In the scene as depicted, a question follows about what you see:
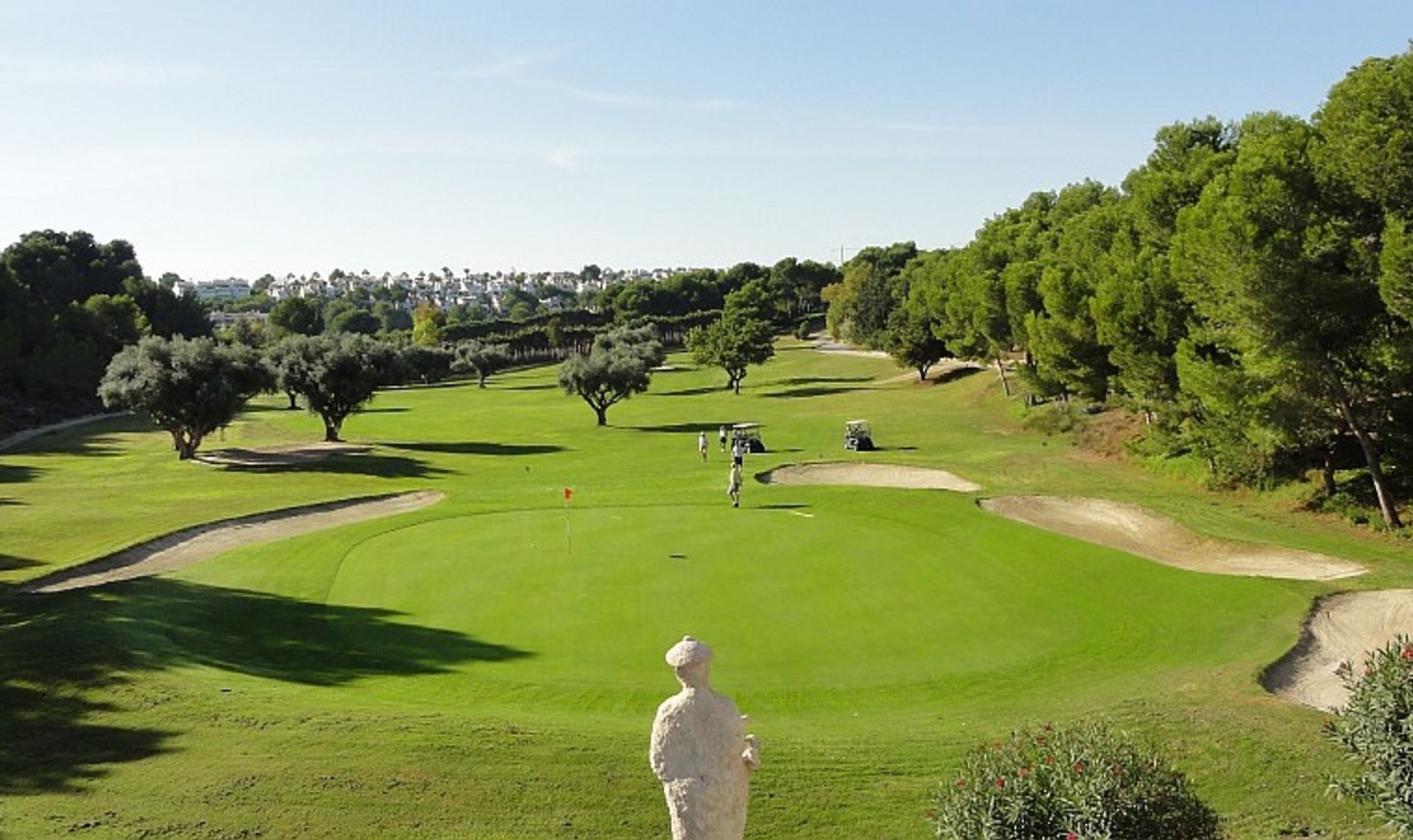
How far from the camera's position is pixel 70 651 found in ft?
67.3

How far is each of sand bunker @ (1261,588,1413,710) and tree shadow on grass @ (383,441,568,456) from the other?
138ft

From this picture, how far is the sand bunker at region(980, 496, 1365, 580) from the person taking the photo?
92.6ft

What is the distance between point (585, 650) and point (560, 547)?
31.2ft

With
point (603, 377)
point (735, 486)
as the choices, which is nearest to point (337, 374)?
point (603, 377)

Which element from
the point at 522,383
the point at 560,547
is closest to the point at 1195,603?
the point at 560,547

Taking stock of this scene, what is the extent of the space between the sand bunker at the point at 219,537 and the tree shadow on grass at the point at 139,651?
6.94 ft

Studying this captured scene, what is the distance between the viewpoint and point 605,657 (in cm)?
2064

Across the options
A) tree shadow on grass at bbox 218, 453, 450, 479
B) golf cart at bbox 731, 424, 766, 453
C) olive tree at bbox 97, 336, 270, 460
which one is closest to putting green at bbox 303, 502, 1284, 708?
golf cart at bbox 731, 424, 766, 453

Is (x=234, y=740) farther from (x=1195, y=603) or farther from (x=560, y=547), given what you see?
(x=1195, y=603)

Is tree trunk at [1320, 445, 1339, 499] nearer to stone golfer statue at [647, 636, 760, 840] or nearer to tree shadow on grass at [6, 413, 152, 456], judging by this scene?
stone golfer statue at [647, 636, 760, 840]

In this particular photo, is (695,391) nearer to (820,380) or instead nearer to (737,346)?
(737,346)

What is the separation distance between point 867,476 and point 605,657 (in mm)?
26860

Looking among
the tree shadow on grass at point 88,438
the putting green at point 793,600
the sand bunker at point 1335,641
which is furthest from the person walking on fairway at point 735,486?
the tree shadow on grass at point 88,438

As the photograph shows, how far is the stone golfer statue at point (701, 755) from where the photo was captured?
7648 millimetres
